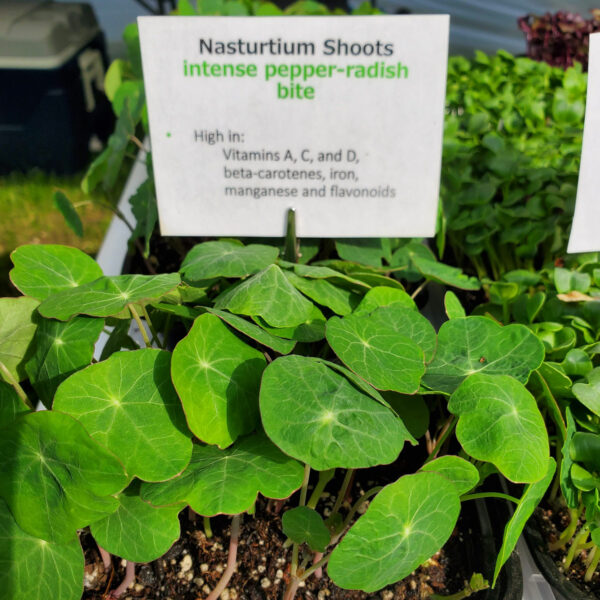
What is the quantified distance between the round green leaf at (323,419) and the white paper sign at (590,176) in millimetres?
467

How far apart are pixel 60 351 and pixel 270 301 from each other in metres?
0.23

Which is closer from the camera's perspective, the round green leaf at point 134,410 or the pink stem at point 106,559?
the round green leaf at point 134,410

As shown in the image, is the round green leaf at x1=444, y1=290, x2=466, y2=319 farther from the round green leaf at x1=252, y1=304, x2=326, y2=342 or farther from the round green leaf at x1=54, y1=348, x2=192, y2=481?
the round green leaf at x1=54, y1=348, x2=192, y2=481

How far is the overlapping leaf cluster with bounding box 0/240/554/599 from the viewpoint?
1.74ft

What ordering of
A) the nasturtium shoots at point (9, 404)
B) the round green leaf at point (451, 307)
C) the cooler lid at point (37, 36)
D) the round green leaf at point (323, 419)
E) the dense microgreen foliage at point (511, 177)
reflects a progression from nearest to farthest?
the round green leaf at point (323, 419)
the nasturtium shoots at point (9, 404)
the round green leaf at point (451, 307)
the dense microgreen foliage at point (511, 177)
the cooler lid at point (37, 36)

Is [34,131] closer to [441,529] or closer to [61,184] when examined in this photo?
[61,184]

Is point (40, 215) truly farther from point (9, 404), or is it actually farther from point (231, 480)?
point (231, 480)

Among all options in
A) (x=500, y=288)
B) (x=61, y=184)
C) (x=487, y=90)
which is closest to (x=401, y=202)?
(x=500, y=288)

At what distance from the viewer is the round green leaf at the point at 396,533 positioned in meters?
0.52

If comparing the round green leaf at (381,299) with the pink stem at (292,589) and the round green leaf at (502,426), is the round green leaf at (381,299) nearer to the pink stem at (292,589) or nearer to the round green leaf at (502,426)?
the round green leaf at (502,426)

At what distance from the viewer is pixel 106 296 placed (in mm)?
645

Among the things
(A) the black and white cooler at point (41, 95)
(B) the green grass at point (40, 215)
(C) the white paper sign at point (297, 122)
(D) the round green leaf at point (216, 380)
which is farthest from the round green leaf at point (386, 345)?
(A) the black and white cooler at point (41, 95)

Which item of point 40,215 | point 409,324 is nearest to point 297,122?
point 409,324

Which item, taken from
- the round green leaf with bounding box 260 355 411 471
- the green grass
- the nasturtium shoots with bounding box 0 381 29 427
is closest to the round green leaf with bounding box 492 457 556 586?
the round green leaf with bounding box 260 355 411 471
